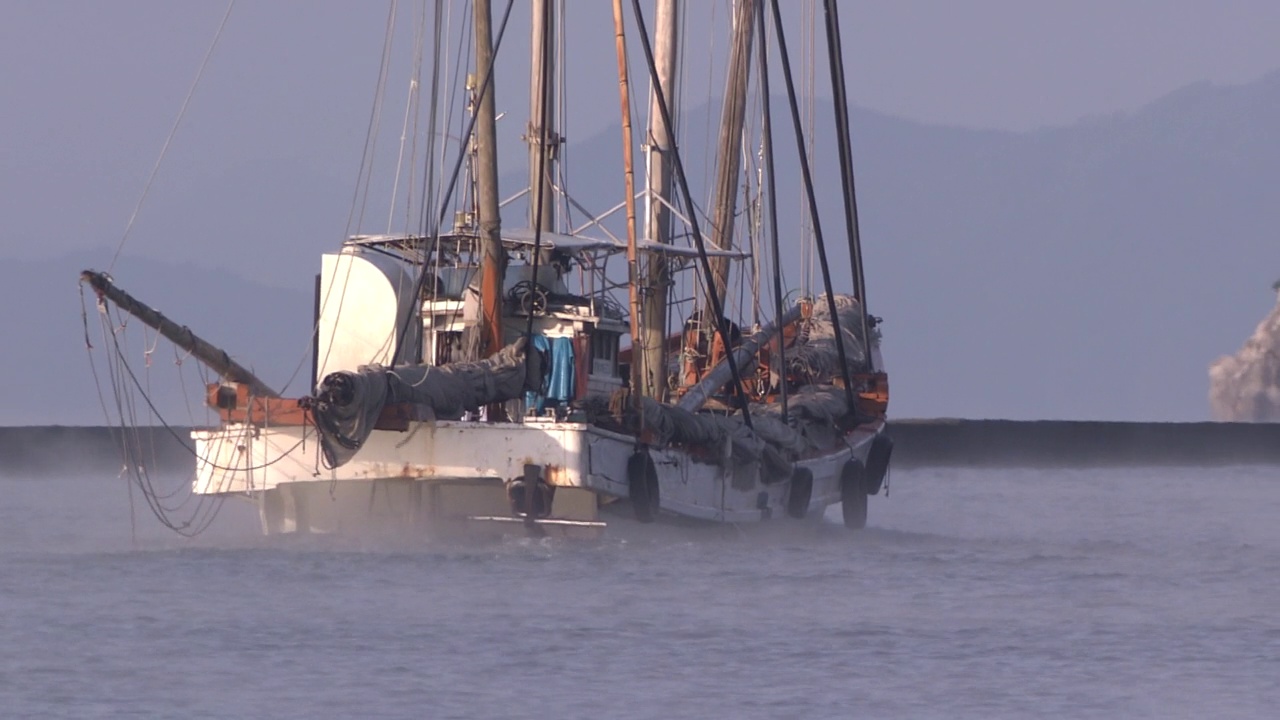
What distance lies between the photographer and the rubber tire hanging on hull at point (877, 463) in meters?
42.3

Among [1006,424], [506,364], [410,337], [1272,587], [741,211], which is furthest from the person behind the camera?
[1006,424]

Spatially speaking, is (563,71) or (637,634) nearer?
(637,634)

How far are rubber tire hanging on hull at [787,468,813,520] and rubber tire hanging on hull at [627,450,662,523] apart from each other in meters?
6.17

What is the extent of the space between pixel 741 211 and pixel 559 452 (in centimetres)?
1773

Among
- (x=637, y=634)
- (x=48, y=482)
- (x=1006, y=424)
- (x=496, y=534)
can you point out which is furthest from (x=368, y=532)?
(x=1006, y=424)

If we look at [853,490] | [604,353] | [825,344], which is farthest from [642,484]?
[825,344]

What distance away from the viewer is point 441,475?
3148 centimetres

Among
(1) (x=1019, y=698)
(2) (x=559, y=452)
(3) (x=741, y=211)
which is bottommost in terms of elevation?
(1) (x=1019, y=698)

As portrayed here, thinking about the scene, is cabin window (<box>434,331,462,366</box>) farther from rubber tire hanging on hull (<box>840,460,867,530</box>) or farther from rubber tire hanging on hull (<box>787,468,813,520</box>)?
rubber tire hanging on hull (<box>840,460,867,530</box>)

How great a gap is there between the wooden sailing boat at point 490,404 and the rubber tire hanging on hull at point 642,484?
0.03 meters

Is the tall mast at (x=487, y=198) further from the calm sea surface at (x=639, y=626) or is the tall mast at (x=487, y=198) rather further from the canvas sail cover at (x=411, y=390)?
the calm sea surface at (x=639, y=626)

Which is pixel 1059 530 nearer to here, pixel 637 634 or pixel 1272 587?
pixel 1272 587

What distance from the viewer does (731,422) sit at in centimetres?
3578

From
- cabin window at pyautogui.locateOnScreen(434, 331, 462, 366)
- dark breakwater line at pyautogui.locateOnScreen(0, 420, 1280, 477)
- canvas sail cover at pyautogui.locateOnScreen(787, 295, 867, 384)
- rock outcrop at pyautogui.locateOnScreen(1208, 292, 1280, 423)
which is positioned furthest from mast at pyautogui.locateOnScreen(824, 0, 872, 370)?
rock outcrop at pyautogui.locateOnScreen(1208, 292, 1280, 423)
